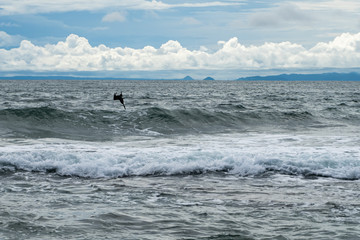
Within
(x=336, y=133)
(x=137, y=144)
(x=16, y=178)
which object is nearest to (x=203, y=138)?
(x=137, y=144)

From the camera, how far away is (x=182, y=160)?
13.6 metres

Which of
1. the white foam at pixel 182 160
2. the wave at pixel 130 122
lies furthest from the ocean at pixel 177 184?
the wave at pixel 130 122

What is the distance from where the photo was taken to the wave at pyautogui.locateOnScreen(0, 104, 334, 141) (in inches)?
874

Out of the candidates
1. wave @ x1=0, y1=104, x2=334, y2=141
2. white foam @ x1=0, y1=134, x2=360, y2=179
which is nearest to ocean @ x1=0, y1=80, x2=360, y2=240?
white foam @ x1=0, y1=134, x2=360, y2=179

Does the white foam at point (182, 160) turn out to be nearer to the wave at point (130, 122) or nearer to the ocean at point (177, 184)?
the ocean at point (177, 184)

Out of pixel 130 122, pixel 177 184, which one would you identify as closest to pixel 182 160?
pixel 177 184

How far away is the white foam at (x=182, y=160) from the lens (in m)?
12.6

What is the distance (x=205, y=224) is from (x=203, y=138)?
1289 cm

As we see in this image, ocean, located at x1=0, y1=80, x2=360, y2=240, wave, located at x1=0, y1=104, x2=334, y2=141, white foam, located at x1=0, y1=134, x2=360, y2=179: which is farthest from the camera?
wave, located at x1=0, y1=104, x2=334, y2=141

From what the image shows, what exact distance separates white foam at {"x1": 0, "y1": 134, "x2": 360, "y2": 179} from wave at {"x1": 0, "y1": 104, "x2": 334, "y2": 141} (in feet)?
16.8

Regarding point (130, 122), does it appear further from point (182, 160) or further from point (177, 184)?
point (177, 184)

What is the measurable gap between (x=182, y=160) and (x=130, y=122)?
1213 cm

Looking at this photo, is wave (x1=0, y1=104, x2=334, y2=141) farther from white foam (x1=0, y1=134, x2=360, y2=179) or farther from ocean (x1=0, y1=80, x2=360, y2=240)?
white foam (x1=0, y1=134, x2=360, y2=179)

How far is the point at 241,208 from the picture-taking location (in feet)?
28.6
